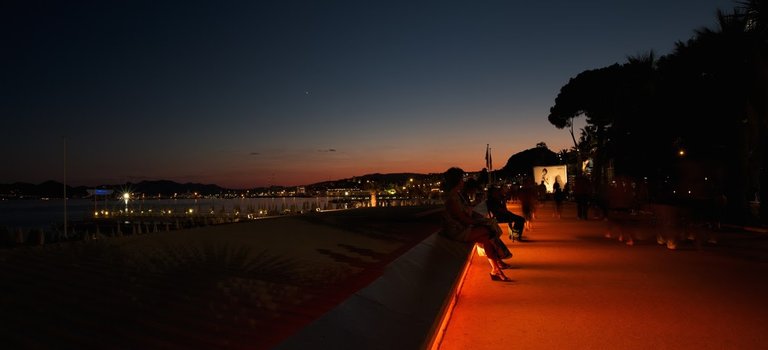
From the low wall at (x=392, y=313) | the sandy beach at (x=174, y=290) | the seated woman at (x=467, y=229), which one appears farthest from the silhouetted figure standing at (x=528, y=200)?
the low wall at (x=392, y=313)

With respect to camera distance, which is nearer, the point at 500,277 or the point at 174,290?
the point at 174,290

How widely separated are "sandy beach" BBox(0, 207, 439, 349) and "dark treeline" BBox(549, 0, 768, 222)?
11.6 metres

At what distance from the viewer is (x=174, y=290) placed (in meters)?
6.40

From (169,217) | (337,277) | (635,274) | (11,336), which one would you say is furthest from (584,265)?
(169,217)

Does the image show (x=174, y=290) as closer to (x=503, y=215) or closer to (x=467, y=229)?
(x=467, y=229)

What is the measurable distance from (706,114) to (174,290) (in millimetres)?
22958

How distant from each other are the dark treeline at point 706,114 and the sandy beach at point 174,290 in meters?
11.6

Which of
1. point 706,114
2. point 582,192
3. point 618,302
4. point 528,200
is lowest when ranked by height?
point 618,302

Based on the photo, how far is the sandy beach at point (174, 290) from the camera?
446 cm

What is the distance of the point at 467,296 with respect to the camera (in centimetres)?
736

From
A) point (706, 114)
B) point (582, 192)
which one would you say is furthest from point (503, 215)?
point (706, 114)

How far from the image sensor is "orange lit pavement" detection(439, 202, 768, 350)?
5109 mm

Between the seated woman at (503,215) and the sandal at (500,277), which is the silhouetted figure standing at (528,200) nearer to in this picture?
the seated woman at (503,215)

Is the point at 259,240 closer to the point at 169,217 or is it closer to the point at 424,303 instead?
the point at 424,303
